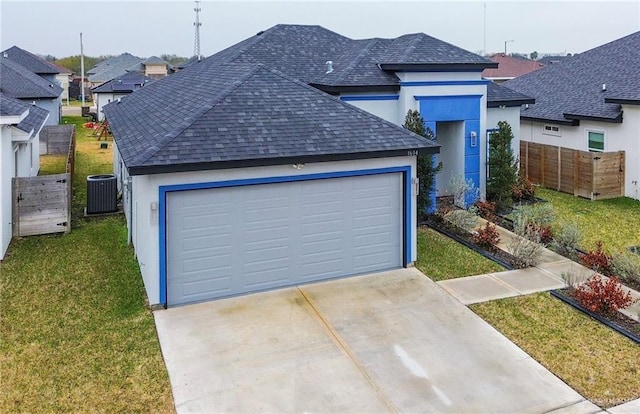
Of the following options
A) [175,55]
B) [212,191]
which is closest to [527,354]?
[212,191]

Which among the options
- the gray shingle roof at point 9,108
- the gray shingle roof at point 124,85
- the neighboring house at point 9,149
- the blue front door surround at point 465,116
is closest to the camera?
the neighboring house at point 9,149

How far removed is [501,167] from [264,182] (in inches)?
361

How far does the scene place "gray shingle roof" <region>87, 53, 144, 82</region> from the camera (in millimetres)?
66675

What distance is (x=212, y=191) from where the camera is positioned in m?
9.39

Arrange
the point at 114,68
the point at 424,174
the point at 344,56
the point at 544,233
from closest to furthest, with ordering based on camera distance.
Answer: the point at 544,233, the point at 424,174, the point at 344,56, the point at 114,68

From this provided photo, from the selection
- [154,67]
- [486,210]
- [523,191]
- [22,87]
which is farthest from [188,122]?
[154,67]

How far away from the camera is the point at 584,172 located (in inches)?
693

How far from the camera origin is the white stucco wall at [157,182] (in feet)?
29.4

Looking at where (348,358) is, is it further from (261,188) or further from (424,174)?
(424,174)

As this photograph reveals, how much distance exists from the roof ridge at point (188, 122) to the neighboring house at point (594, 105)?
12761 millimetres

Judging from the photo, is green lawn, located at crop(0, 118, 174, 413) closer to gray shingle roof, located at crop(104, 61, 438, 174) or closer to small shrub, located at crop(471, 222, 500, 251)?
gray shingle roof, located at crop(104, 61, 438, 174)

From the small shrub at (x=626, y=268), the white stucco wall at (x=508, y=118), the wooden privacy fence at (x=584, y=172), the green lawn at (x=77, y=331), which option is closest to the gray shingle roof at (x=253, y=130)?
the green lawn at (x=77, y=331)

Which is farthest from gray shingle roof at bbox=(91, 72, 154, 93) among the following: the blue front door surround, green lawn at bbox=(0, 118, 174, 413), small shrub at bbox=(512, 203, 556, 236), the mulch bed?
the mulch bed

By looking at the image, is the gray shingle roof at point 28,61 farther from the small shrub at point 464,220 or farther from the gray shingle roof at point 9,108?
the small shrub at point 464,220
